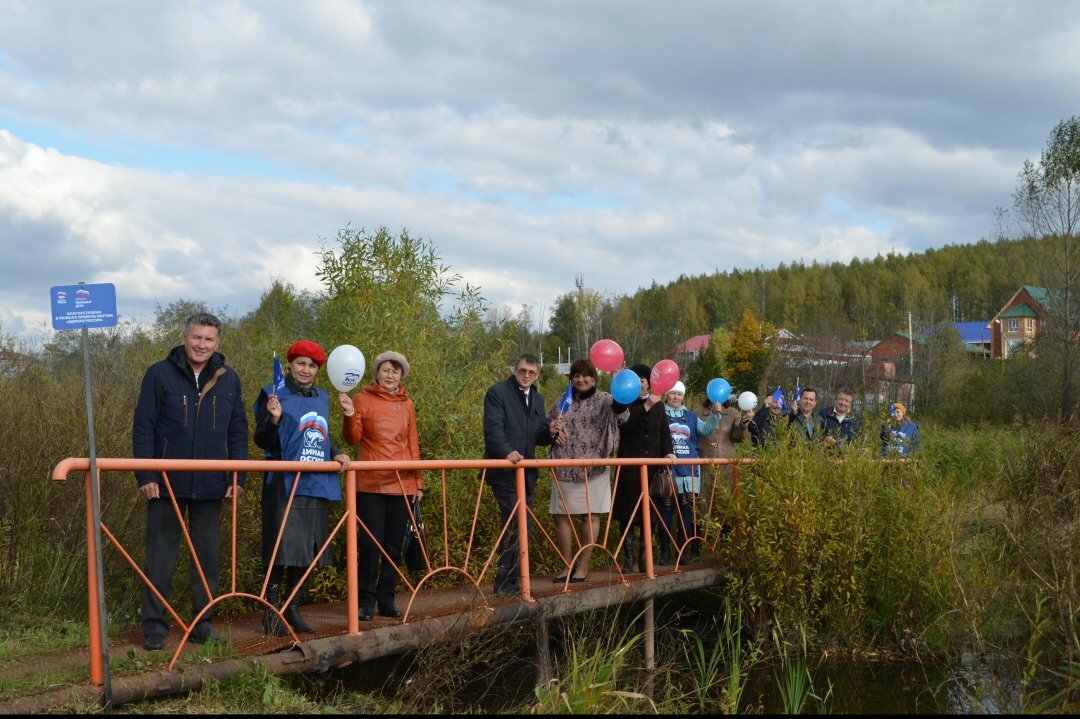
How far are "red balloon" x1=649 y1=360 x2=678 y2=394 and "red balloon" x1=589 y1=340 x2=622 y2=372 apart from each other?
0.32 m

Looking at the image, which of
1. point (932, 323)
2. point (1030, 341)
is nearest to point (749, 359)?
point (932, 323)

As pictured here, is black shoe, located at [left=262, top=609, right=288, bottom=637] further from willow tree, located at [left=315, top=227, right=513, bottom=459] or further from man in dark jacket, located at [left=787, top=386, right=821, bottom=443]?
man in dark jacket, located at [left=787, top=386, right=821, bottom=443]

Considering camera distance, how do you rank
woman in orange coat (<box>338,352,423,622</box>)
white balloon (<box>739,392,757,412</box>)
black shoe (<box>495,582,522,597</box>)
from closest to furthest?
woman in orange coat (<box>338,352,423,622</box>)
black shoe (<box>495,582,522,597</box>)
white balloon (<box>739,392,757,412</box>)

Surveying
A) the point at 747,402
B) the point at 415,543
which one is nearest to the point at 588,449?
the point at 415,543

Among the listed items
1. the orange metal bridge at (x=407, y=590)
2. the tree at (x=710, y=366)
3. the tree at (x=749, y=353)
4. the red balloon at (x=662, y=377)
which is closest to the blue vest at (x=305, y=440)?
the orange metal bridge at (x=407, y=590)

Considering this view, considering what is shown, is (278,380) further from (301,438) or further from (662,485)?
(662,485)

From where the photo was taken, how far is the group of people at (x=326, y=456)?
16.3 ft

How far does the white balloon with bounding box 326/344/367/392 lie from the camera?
6.11 m

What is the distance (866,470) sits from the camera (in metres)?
8.02

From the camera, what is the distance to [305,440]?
18.0 ft

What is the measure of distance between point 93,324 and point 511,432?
3135 millimetres

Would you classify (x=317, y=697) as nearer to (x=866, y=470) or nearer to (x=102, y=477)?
(x=102, y=477)

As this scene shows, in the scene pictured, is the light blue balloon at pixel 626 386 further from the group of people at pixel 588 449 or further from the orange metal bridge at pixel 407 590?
the orange metal bridge at pixel 407 590

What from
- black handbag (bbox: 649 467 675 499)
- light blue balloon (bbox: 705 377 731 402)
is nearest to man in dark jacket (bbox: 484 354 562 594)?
black handbag (bbox: 649 467 675 499)
